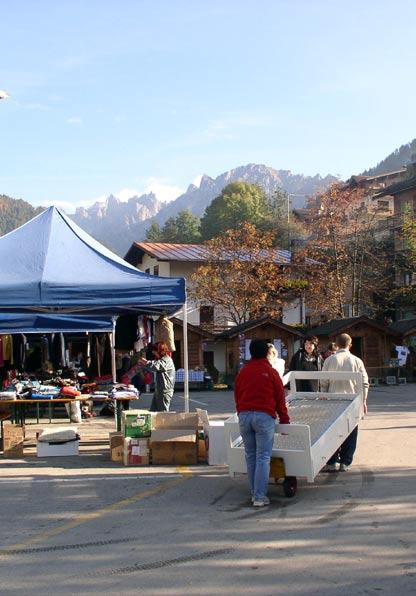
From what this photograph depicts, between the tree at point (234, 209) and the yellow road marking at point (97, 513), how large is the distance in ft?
233

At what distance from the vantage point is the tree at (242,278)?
39.3 meters

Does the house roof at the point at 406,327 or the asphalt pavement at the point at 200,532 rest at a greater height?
the house roof at the point at 406,327

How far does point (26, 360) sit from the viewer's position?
2262cm

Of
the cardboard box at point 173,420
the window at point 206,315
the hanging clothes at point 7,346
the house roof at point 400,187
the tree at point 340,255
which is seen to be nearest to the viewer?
the cardboard box at point 173,420

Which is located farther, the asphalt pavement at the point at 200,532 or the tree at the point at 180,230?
the tree at the point at 180,230

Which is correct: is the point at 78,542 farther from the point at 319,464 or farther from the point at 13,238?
the point at 13,238

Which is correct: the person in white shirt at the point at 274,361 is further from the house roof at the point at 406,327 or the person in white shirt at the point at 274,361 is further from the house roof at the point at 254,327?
the house roof at the point at 406,327

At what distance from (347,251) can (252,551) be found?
38.3 metres

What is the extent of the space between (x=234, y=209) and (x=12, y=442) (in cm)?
7496

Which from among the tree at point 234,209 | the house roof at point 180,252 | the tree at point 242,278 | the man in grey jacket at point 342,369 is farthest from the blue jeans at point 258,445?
the tree at point 234,209

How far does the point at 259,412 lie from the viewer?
24.8ft

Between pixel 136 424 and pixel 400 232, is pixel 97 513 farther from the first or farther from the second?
pixel 400 232

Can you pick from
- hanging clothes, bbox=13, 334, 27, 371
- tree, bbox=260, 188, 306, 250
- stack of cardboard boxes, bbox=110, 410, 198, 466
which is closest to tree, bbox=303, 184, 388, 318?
tree, bbox=260, 188, 306, 250

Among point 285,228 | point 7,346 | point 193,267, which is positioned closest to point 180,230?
point 285,228
